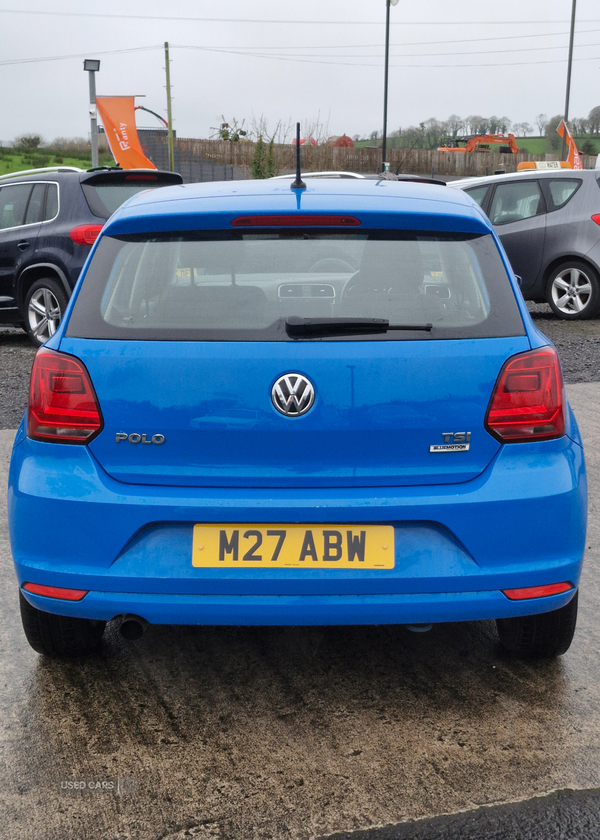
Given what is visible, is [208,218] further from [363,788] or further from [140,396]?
[363,788]

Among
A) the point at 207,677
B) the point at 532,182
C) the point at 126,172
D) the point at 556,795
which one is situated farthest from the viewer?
the point at 532,182

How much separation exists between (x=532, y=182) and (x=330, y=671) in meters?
10.2

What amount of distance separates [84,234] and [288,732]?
8.21 metres

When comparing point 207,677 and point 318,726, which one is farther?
point 207,677

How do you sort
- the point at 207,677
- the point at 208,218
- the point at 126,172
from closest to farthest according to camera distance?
the point at 208,218, the point at 207,677, the point at 126,172

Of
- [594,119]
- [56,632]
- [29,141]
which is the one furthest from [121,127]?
[594,119]

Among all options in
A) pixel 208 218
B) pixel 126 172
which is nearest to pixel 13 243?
pixel 126 172

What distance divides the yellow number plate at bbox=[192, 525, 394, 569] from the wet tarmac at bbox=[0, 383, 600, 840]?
0.40 m

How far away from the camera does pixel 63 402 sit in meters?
2.72

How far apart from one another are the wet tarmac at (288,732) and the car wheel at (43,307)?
282 inches

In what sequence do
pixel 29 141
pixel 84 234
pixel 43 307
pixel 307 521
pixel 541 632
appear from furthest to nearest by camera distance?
pixel 29 141 < pixel 43 307 < pixel 84 234 < pixel 541 632 < pixel 307 521

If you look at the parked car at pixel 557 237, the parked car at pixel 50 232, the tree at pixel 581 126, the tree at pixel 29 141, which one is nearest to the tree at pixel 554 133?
the tree at pixel 581 126

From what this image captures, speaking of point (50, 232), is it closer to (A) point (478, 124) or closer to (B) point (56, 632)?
A: (B) point (56, 632)

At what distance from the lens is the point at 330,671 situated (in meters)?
3.16
